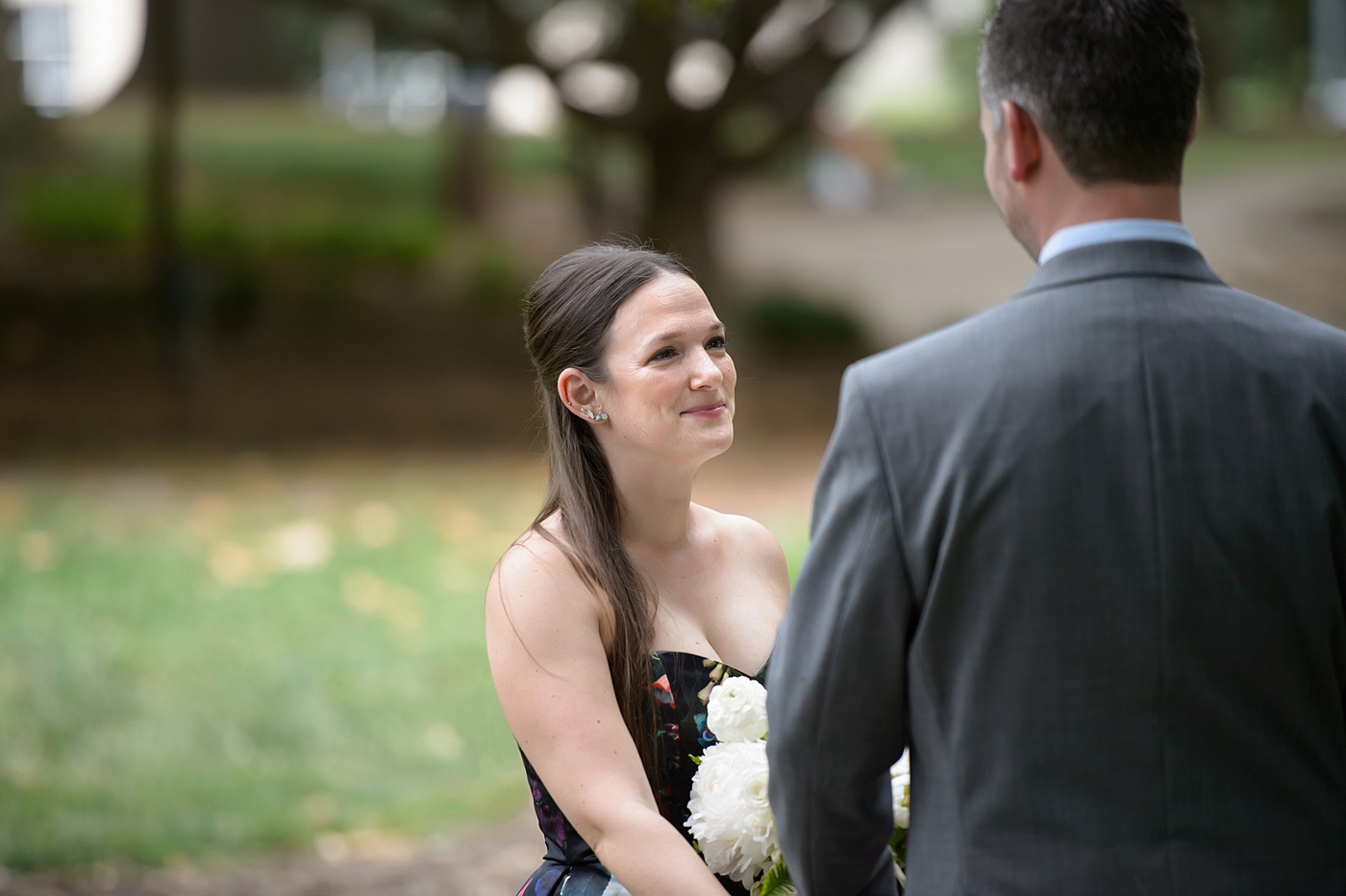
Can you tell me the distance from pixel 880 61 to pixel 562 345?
124ft

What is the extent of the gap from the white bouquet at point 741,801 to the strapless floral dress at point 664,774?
5.1 inches

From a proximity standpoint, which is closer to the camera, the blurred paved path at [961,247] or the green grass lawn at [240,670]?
the green grass lawn at [240,670]

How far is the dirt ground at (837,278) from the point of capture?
5371 mm

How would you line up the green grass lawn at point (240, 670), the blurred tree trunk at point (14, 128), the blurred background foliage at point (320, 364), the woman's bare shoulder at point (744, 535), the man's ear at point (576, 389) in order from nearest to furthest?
1. the man's ear at point (576, 389)
2. the woman's bare shoulder at point (744, 535)
3. the green grass lawn at point (240, 670)
4. the blurred background foliage at point (320, 364)
5. the blurred tree trunk at point (14, 128)

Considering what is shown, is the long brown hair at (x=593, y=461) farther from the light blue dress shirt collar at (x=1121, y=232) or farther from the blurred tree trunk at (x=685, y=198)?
the blurred tree trunk at (x=685, y=198)

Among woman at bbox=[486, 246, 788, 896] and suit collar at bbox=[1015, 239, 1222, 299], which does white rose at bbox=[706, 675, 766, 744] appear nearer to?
woman at bbox=[486, 246, 788, 896]

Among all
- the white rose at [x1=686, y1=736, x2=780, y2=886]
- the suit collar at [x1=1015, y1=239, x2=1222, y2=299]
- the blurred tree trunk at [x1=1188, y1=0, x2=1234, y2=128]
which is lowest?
the white rose at [x1=686, y1=736, x2=780, y2=886]

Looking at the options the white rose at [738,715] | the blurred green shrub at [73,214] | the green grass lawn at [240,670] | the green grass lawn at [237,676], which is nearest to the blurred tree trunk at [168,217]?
the blurred green shrub at [73,214]

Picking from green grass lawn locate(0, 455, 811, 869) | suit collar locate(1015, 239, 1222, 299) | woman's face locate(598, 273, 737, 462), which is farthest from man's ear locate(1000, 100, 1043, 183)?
green grass lawn locate(0, 455, 811, 869)

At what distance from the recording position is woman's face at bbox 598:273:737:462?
99.3 inches

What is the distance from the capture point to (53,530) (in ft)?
29.9

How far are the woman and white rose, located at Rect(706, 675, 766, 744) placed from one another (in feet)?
0.50

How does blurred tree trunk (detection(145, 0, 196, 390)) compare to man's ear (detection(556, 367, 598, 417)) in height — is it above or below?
above

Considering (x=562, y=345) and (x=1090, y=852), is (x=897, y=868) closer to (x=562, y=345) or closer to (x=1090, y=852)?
(x=1090, y=852)
